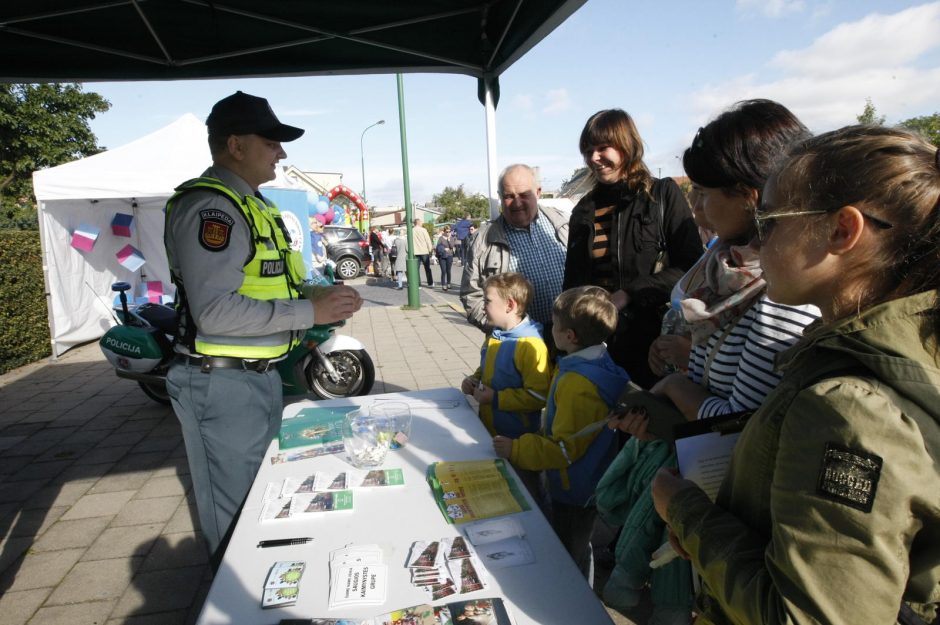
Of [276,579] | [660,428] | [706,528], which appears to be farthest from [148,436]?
[706,528]

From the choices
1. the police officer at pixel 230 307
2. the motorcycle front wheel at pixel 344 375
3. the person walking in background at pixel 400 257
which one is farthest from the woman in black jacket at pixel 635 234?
the person walking in background at pixel 400 257

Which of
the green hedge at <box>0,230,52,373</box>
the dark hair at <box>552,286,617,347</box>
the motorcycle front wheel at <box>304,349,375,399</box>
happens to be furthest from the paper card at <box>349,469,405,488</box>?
the green hedge at <box>0,230,52,373</box>

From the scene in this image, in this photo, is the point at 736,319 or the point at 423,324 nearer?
the point at 736,319

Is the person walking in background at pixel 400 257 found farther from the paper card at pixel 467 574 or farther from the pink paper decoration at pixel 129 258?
the paper card at pixel 467 574

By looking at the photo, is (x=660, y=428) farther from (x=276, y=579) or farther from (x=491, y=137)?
(x=491, y=137)

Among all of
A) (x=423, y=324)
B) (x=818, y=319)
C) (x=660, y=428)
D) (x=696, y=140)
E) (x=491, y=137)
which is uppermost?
(x=491, y=137)

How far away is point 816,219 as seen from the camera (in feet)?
2.80

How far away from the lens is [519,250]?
298cm

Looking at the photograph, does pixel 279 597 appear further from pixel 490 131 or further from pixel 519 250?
pixel 490 131

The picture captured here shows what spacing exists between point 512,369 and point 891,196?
1.70 meters

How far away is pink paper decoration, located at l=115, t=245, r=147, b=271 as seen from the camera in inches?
327

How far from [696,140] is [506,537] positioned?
1.09m

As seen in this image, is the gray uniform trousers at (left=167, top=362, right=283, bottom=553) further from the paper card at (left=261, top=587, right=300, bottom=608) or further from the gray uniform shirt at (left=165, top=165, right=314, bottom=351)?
the paper card at (left=261, top=587, right=300, bottom=608)

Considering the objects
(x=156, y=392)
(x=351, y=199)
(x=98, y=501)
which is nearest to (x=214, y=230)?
(x=98, y=501)
